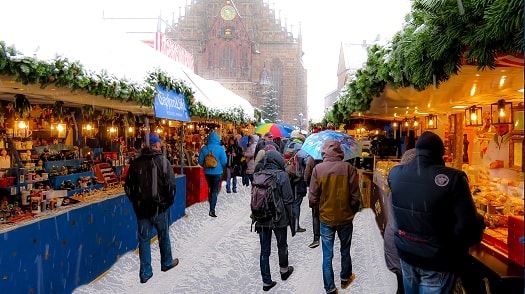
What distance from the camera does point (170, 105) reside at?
25.1 feet

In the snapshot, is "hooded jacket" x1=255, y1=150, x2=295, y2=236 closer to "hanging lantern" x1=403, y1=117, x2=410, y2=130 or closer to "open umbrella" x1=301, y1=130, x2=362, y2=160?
"open umbrella" x1=301, y1=130, x2=362, y2=160

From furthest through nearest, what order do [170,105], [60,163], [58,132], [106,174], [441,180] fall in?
1. [58,132]
2. [106,174]
3. [60,163]
4. [170,105]
5. [441,180]

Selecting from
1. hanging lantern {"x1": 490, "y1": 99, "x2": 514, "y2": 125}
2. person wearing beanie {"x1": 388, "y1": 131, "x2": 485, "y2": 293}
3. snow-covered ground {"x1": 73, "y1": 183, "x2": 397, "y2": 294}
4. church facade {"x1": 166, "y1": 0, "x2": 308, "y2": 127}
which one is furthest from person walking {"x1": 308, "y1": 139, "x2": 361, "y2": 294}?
church facade {"x1": 166, "y1": 0, "x2": 308, "y2": 127}

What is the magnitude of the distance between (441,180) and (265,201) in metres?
2.83

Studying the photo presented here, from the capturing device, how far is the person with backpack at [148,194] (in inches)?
223

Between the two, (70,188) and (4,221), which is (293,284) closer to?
(4,221)

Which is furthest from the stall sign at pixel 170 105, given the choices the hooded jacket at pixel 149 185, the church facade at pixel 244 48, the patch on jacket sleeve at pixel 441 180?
the church facade at pixel 244 48

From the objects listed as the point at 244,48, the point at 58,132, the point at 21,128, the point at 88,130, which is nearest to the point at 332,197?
the point at 21,128

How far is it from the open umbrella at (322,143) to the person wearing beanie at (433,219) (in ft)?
14.2

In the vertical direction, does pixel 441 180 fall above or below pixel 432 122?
below

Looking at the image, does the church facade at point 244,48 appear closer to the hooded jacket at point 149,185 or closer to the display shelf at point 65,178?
the display shelf at point 65,178

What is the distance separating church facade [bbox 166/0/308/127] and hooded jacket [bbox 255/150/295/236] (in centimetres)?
4414

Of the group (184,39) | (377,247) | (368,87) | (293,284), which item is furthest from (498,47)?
(184,39)

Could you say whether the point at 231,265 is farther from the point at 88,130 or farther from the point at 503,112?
the point at 88,130
